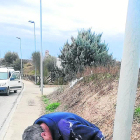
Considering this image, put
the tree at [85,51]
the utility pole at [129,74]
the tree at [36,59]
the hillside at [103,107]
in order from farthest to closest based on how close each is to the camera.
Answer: the tree at [36,59]
the tree at [85,51]
the hillside at [103,107]
the utility pole at [129,74]

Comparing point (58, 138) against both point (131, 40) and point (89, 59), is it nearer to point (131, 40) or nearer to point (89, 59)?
point (131, 40)

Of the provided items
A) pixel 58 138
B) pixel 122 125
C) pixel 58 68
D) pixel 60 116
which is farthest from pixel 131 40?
pixel 58 68

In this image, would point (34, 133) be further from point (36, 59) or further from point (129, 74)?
point (36, 59)

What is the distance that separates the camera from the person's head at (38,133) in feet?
5.04

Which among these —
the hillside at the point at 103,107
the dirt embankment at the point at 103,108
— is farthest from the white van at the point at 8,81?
the dirt embankment at the point at 103,108

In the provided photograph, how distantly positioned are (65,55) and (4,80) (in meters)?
8.05

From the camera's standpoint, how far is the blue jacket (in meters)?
1.58

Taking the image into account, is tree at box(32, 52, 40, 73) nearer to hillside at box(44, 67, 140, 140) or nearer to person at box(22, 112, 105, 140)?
hillside at box(44, 67, 140, 140)

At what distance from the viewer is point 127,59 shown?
6.85ft

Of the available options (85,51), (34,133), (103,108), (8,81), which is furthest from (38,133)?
(85,51)

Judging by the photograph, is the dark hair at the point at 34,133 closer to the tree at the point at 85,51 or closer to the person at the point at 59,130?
the person at the point at 59,130

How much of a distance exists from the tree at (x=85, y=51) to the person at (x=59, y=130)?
62.3 feet

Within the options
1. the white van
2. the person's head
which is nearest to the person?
the person's head

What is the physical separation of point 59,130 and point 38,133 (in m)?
0.15
